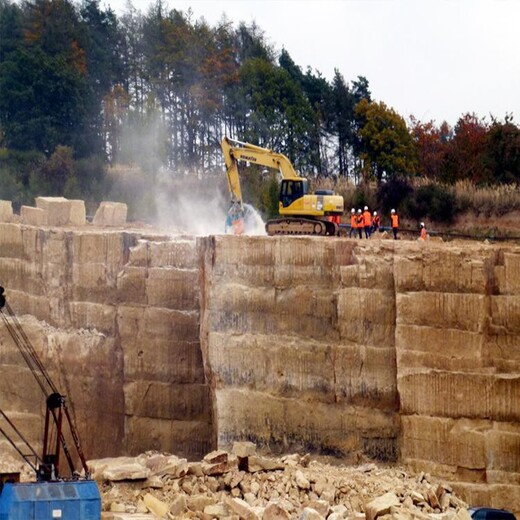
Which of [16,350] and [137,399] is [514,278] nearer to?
[137,399]

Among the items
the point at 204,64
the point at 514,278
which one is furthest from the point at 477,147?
the point at 514,278

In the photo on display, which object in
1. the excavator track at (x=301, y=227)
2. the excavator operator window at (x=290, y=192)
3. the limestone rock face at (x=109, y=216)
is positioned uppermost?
the excavator operator window at (x=290, y=192)

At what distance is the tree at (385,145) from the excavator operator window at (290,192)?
15.3 m

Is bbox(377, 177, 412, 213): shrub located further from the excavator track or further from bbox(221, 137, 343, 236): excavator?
the excavator track

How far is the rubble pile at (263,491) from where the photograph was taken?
103 ft

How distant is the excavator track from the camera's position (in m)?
42.2

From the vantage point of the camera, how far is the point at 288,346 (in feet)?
118

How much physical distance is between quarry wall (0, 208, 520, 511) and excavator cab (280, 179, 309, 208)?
3.83 meters

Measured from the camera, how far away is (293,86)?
64.2m

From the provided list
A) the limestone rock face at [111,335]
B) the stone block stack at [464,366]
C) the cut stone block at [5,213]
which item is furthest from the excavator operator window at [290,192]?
the stone block stack at [464,366]

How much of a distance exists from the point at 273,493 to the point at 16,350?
Result: 12679 mm

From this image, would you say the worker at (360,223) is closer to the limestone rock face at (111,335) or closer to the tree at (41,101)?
the limestone rock face at (111,335)

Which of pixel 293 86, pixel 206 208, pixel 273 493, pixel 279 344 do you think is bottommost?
pixel 273 493

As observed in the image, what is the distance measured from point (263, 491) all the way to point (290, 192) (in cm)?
1225
